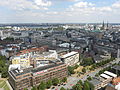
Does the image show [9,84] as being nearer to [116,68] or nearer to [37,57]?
[37,57]

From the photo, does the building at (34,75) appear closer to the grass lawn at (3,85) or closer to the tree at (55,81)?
the tree at (55,81)

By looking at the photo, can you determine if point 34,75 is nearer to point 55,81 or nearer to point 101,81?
point 55,81

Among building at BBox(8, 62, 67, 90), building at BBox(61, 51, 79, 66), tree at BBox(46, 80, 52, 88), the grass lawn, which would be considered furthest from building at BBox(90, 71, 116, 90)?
the grass lawn

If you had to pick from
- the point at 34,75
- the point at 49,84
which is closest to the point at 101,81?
the point at 49,84

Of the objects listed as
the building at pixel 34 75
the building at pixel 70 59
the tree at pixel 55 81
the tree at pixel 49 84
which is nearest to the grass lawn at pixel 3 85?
the building at pixel 34 75

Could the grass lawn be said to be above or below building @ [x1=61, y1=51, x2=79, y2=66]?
below

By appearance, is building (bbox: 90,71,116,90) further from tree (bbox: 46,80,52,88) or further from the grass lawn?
the grass lawn

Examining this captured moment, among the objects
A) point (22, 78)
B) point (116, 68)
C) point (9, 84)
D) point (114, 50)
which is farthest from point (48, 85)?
point (114, 50)

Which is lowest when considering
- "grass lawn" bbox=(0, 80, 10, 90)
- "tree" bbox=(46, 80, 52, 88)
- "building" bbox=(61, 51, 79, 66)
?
"grass lawn" bbox=(0, 80, 10, 90)
